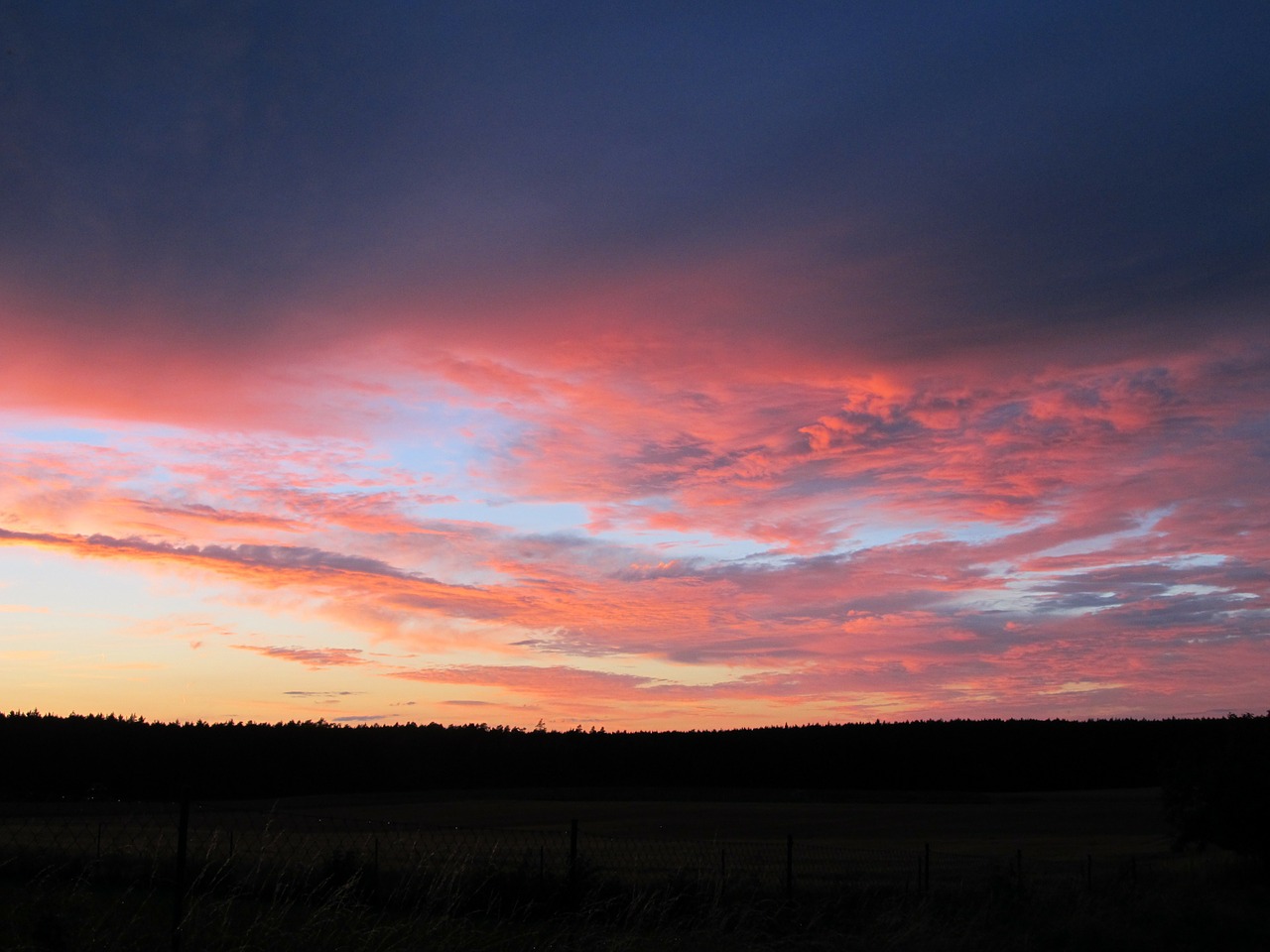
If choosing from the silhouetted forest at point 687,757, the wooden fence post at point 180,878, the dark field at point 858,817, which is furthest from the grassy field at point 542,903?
the silhouetted forest at point 687,757

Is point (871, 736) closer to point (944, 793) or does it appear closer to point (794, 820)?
point (944, 793)

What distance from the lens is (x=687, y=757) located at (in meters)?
95.8

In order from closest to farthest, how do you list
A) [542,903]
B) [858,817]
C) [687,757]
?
[542,903] → [858,817] → [687,757]

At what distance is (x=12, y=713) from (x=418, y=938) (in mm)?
86670

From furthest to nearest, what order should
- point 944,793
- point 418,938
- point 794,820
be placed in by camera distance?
point 944,793 → point 794,820 → point 418,938

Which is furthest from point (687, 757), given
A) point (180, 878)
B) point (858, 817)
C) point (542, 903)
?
point (180, 878)

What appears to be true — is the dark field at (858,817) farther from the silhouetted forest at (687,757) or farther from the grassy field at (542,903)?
the grassy field at (542,903)

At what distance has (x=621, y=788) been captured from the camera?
8919 cm

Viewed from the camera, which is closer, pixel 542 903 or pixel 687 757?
pixel 542 903

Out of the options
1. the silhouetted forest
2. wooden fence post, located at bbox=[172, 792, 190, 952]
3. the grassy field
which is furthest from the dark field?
wooden fence post, located at bbox=[172, 792, 190, 952]

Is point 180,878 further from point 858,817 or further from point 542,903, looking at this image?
→ point 858,817

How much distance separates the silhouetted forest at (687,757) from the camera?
274 feet

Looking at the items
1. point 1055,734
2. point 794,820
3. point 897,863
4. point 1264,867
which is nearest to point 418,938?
point 1264,867

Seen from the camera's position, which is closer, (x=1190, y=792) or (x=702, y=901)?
(x=702, y=901)
